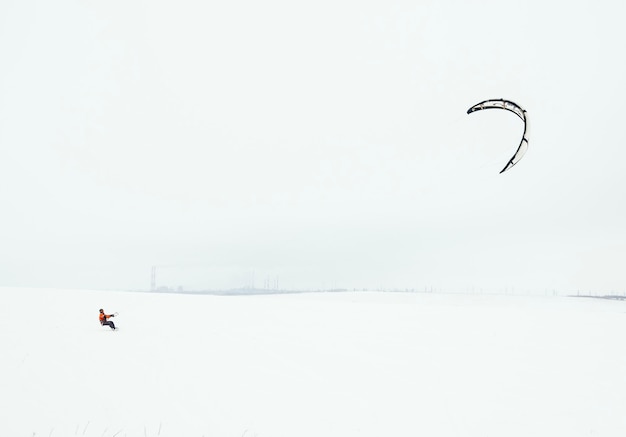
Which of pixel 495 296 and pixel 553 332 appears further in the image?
pixel 495 296

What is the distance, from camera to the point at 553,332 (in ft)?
61.5

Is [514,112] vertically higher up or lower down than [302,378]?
higher up

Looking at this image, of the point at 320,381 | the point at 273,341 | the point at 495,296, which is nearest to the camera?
the point at 320,381

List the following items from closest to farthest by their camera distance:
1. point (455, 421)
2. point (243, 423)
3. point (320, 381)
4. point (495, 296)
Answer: point (243, 423) < point (455, 421) < point (320, 381) < point (495, 296)

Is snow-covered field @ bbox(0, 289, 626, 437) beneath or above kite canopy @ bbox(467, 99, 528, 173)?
beneath

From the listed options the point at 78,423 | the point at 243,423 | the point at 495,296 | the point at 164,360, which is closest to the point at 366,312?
the point at 164,360

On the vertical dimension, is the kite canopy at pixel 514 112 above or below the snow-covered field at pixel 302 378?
above

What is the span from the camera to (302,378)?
39.9 feet

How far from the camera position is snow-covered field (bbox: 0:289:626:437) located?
372 inches

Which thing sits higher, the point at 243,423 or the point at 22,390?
the point at 22,390

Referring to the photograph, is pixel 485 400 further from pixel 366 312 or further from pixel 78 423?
pixel 366 312

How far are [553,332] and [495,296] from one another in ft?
77.1

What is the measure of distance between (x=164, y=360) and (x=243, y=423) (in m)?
4.68

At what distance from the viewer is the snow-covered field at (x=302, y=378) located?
31.0ft
